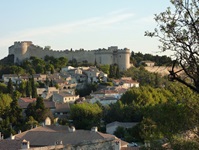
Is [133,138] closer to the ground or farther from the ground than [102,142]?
closer to the ground

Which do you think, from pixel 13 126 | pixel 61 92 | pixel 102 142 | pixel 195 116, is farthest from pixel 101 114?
pixel 195 116

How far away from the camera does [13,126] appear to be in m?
46.7

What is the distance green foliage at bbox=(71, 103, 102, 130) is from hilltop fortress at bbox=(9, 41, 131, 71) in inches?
1822

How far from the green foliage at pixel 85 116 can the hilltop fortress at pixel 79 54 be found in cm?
4627

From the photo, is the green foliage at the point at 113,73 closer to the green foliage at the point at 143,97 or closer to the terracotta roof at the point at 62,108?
the terracotta roof at the point at 62,108

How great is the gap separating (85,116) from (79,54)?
176 feet

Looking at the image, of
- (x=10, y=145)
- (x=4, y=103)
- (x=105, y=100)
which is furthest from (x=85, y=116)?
(x=10, y=145)

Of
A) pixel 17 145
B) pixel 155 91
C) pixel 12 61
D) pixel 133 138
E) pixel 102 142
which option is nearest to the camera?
pixel 102 142

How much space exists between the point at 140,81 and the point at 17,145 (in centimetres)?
6238

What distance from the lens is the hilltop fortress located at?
95.4m

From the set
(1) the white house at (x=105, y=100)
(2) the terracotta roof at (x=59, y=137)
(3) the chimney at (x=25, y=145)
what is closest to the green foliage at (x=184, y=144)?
(3) the chimney at (x=25, y=145)

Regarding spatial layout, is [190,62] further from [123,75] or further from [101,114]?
[123,75]

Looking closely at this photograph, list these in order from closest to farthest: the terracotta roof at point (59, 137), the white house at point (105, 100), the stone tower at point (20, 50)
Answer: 1. the terracotta roof at point (59, 137)
2. the white house at point (105, 100)
3. the stone tower at point (20, 50)

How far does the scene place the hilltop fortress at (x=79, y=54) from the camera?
3755 inches
